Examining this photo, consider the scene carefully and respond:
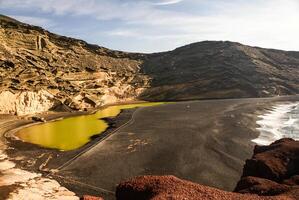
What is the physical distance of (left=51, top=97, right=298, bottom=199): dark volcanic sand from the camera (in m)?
35.4

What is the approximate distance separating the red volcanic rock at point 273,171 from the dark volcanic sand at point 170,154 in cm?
920

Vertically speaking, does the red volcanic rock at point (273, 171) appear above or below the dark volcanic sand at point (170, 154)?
above

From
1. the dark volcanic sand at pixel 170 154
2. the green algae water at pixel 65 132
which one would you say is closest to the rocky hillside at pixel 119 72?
the green algae water at pixel 65 132

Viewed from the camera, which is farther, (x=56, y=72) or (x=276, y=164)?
(x=56, y=72)

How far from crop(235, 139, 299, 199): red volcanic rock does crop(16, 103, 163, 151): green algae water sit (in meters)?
29.4

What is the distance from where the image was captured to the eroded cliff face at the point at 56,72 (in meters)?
76.1

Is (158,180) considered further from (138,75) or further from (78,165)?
(138,75)

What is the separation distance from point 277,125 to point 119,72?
246ft

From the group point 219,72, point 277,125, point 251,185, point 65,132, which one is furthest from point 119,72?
point 251,185

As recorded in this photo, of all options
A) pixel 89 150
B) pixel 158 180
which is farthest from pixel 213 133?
pixel 158 180

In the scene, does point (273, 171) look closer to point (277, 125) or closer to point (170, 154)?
point (170, 154)

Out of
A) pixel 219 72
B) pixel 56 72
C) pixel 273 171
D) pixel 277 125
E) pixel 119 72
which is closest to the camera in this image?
pixel 273 171

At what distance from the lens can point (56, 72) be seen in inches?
3688

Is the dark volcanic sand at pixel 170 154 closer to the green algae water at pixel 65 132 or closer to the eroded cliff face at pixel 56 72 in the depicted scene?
the green algae water at pixel 65 132
